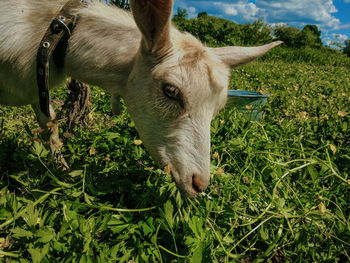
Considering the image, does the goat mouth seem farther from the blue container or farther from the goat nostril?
the blue container

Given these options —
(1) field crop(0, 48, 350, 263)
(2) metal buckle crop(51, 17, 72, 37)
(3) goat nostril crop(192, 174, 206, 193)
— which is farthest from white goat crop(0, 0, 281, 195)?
(1) field crop(0, 48, 350, 263)

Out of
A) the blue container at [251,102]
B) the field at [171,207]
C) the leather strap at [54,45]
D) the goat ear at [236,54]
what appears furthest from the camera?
the blue container at [251,102]

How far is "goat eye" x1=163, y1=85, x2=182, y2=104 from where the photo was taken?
6.59 ft

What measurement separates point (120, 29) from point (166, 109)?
3.00 ft

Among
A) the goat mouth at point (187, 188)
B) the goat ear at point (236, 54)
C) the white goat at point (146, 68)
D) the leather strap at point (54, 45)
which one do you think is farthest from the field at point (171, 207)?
the goat ear at point (236, 54)

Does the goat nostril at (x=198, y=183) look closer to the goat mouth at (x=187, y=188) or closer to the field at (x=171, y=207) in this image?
the goat mouth at (x=187, y=188)

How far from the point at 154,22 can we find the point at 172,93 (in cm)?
47

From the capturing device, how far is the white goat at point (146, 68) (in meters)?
2.02

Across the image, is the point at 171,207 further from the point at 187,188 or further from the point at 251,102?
the point at 251,102

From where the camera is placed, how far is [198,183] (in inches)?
78.5

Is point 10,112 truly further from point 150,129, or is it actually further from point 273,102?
point 273,102

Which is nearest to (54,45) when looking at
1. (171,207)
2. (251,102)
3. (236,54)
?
(236,54)

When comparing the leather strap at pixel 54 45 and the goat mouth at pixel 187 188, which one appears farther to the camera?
the leather strap at pixel 54 45

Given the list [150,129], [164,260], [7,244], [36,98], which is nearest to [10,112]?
[36,98]
